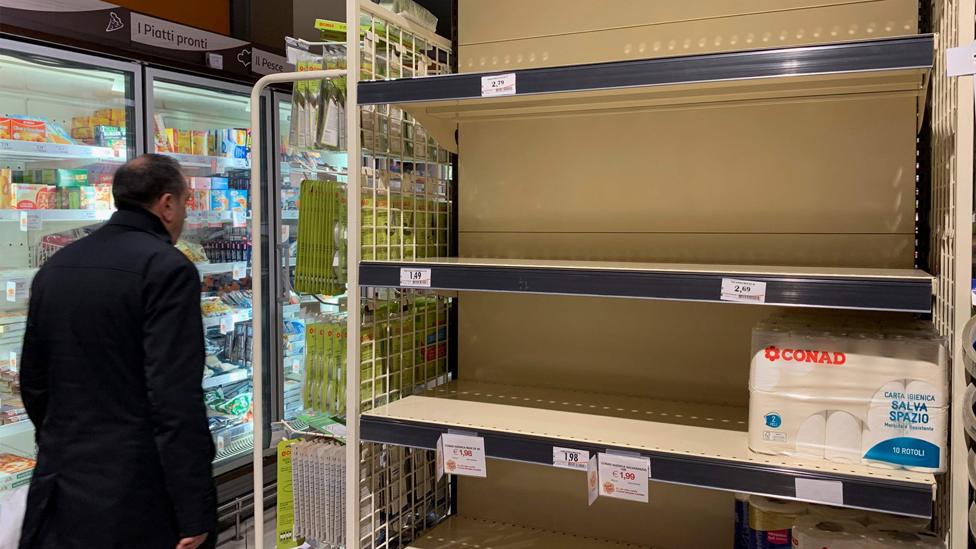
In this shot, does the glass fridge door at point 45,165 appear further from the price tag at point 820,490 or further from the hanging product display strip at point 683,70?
the price tag at point 820,490

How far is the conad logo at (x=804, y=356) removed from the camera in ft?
5.28

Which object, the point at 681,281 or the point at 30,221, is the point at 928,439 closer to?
the point at 681,281

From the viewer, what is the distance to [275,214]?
411 centimetres

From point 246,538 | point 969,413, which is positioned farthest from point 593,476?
point 246,538

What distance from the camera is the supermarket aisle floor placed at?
11.7 ft

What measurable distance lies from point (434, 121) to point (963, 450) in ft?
5.73

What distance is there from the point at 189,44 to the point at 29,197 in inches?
41.0

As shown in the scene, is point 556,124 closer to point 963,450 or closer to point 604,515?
point 604,515

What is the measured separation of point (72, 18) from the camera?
2.99 m

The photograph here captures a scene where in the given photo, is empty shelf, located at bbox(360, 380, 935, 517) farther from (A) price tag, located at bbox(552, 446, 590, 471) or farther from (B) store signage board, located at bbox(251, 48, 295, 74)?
(B) store signage board, located at bbox(251, 48, 295, 74)

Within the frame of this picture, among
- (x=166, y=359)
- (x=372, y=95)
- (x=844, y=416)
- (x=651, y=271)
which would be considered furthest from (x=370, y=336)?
(x=844, y=416)

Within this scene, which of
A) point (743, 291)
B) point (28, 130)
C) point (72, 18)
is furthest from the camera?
point (28, 130)

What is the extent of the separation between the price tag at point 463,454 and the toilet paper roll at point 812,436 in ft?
2.63

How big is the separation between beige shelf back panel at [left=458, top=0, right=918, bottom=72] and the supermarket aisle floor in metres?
2.60
